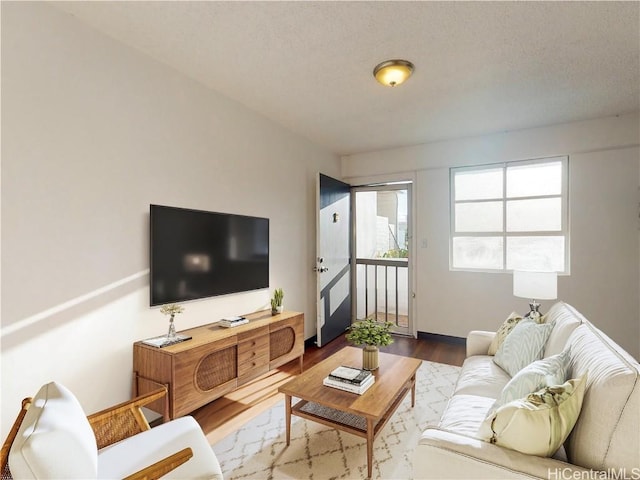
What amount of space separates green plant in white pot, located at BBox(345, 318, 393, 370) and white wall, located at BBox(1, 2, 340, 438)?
4.18ft

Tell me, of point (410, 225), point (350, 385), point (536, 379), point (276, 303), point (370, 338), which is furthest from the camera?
point (410, 225)

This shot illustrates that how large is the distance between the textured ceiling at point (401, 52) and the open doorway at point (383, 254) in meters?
1.50

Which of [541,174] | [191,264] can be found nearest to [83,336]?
[191,264]

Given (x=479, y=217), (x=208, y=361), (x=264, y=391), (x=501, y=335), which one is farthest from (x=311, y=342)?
(x=479, y=217)

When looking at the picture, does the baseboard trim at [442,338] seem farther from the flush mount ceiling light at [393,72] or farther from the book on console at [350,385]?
the flush mount ceiling light at [393,72]

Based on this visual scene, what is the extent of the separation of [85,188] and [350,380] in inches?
77.0

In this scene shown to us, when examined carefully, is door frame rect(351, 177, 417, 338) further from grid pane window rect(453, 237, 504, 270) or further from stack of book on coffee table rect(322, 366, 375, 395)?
stack of book on coffee table rect(322, 366, 375, 395)

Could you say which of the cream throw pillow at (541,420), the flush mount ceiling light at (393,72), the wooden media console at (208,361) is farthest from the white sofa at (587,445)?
the flush mount ceiling light at (393,72)

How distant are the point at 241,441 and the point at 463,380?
4.77ft

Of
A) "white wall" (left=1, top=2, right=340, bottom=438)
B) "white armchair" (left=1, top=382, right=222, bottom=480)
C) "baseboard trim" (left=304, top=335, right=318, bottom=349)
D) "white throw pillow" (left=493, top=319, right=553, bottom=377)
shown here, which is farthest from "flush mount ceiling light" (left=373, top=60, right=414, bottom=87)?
"baseboard trim" (left=304, top=335, right=318, bottom=349)

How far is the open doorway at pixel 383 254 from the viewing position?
451 centimetres

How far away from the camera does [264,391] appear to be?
274 cm

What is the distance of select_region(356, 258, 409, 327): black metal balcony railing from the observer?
4.59m

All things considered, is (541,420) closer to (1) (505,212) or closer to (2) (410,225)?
(1) (505,212)
